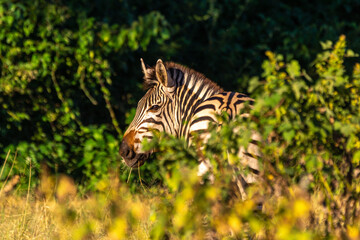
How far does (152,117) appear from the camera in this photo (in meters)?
5.59

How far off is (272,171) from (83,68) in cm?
439

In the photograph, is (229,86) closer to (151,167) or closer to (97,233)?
(151,167)

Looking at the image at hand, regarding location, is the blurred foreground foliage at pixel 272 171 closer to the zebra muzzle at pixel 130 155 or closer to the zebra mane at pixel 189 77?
the zebra muzzle at pixel 130 155

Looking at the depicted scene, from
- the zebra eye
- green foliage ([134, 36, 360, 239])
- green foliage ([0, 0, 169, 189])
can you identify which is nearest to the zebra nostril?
the zebra eye

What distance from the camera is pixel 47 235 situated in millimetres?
4969

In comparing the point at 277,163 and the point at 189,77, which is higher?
the point at 189,77

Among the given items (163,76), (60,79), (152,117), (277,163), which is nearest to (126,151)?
(152,117)

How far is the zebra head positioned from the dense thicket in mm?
1619

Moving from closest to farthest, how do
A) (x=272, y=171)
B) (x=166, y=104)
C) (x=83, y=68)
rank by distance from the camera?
(x=272, y=171), (x=166, y=104), (x=83, y=68)

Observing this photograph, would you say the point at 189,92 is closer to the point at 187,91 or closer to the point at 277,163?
the point at 187,91

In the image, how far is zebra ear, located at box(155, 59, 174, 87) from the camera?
18.0ft

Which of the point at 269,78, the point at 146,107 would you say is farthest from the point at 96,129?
the point at 269,78

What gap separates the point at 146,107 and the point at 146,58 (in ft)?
8.94

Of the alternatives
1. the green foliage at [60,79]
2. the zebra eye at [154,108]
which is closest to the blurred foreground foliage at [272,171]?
the zebra eye at [154,108]
